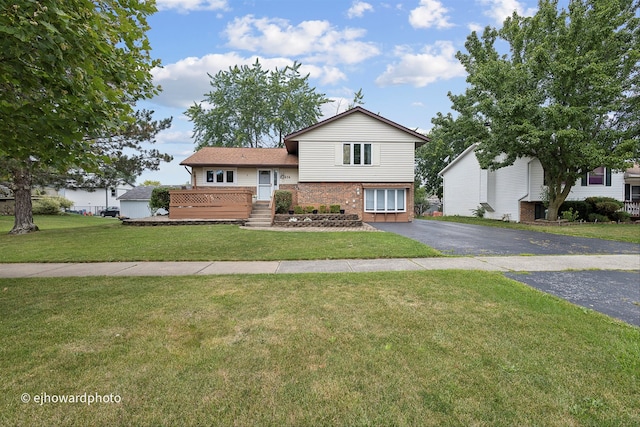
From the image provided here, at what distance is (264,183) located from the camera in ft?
68.0

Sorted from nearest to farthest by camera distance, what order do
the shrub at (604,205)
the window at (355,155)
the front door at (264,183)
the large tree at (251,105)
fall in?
the shrub at (604,205) < the window at (355,155) < the front door at (264,183) < the large tree at (251,105)

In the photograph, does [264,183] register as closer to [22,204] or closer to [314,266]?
[22,204]

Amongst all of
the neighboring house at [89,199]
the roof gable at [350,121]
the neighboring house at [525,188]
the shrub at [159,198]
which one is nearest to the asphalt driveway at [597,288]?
the roof gable at [350,121]

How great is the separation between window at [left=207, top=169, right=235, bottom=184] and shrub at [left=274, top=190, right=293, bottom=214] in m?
4.74

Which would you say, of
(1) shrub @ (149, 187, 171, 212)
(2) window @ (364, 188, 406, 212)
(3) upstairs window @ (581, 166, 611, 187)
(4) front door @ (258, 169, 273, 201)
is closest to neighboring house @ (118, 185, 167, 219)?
(1) shrub @ (149, 187, 171, 212)

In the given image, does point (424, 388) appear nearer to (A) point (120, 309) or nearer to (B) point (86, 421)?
(B) point (86, 421)

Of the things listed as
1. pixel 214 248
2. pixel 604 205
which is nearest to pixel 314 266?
pixel 214 248

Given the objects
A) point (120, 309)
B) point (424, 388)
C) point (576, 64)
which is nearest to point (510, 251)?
point (424, 388)

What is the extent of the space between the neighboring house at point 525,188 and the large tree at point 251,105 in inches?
759

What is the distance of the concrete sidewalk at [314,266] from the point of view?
6430mm

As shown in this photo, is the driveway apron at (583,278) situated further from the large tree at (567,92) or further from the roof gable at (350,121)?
the roof gable at (350,121)

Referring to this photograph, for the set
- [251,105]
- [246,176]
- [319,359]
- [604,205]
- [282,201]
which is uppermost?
[251,105]

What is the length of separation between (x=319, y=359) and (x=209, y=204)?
15274 mm

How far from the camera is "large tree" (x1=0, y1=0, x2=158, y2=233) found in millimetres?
3411
